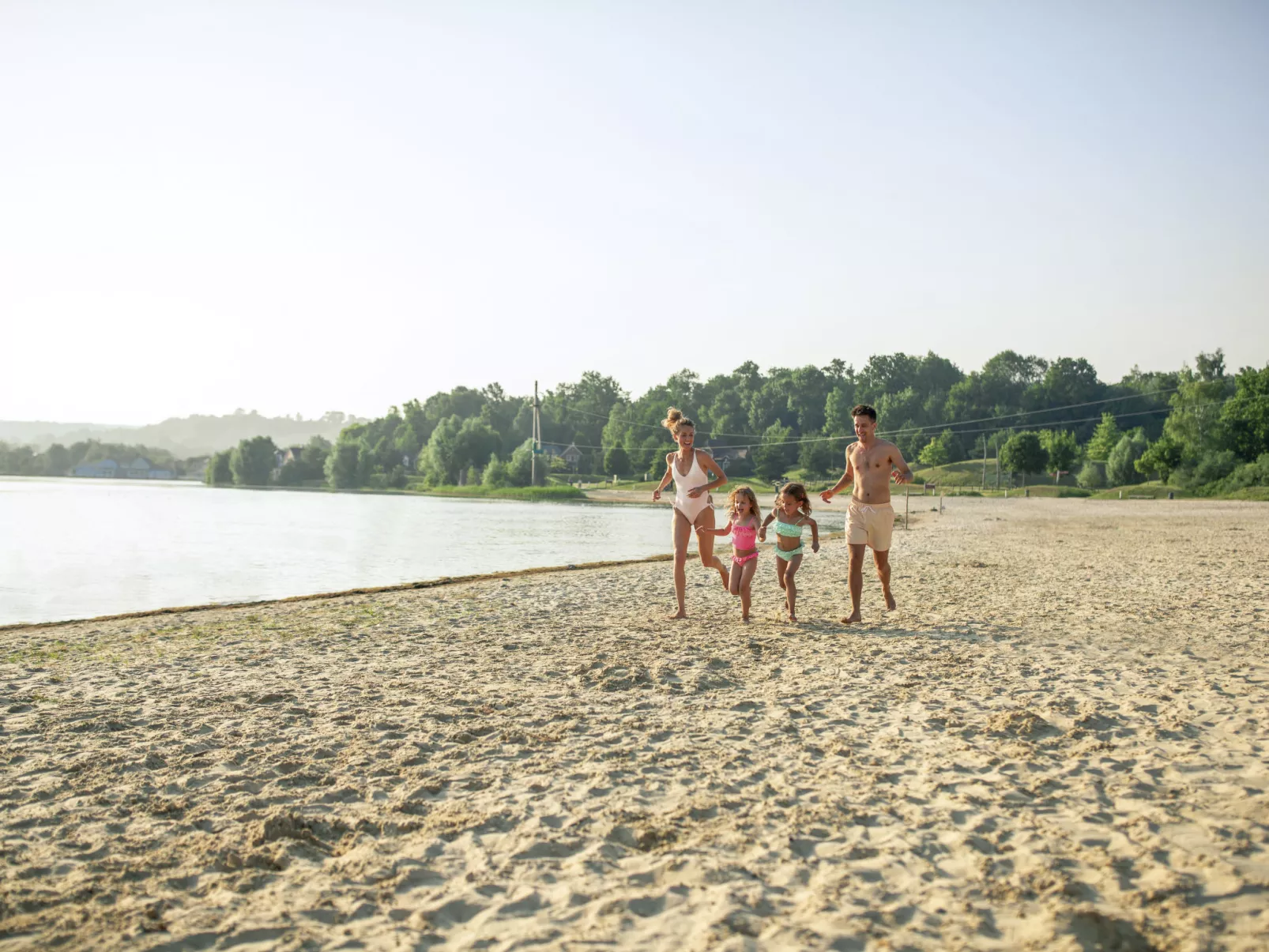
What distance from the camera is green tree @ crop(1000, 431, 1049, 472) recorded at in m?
74.4

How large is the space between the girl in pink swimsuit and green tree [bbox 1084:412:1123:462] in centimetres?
7586

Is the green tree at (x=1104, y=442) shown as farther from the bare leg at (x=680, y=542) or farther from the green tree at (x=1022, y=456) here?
the bare leg at (x=680, y=542)

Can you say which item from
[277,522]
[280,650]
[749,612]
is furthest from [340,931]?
[277,522]

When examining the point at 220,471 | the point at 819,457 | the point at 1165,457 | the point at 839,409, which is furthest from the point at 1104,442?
the point at 220,471

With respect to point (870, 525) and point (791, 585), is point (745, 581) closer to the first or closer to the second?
point (791, 585)

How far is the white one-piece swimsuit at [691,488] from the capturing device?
8.12 metres

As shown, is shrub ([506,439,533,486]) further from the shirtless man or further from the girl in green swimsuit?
the shirtless man

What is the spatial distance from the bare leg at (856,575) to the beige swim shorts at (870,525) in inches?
2.3

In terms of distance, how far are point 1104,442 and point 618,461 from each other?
1949 inches

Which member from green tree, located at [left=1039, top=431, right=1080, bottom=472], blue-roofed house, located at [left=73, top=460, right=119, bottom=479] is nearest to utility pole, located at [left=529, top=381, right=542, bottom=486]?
green tree, located at [left=1039, top=431, right=1080, bottom=472]

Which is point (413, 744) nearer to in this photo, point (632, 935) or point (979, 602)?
point (632, 935)

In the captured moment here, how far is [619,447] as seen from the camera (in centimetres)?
10431

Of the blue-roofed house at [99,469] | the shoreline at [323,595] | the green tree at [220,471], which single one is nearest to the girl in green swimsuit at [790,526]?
the shoreline at [323,595]

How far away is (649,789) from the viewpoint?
3889 millimetres
